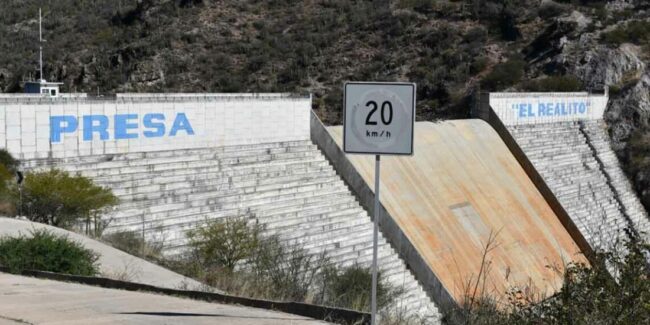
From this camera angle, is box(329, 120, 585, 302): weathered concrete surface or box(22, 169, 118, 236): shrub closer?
box(22, 169, 118, 236): shrub

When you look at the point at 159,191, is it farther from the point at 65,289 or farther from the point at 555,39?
the point at 555,39

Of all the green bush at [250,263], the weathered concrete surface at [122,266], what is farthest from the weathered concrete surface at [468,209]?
the weathered concrete surface at [122,266]

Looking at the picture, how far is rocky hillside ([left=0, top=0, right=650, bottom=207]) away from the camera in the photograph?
149 feet

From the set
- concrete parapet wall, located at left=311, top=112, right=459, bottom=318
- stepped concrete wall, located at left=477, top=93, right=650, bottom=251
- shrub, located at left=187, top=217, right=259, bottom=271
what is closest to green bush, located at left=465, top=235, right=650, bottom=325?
shrub, located at left=187, top=217, right=259, bottom=271

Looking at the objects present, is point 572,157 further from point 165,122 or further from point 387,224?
point 165,122

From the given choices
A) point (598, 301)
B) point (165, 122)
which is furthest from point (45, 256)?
point (165, 122)

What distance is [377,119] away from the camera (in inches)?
297

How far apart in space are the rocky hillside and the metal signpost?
114ft

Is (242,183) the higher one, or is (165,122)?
(165,122)

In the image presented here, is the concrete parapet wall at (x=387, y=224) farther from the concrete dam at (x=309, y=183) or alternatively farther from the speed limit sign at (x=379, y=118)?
the speed limit sign at (x=379, y=118)

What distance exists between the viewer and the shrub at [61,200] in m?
16.4

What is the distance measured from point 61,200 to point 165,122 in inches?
188

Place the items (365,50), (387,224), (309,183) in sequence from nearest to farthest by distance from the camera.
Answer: (387,224) < (309,183) < (365,50)

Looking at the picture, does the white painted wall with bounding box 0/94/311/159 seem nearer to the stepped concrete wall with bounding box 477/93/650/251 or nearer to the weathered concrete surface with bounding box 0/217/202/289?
the weathered concrete surface with bounding box 0/217/202/289
